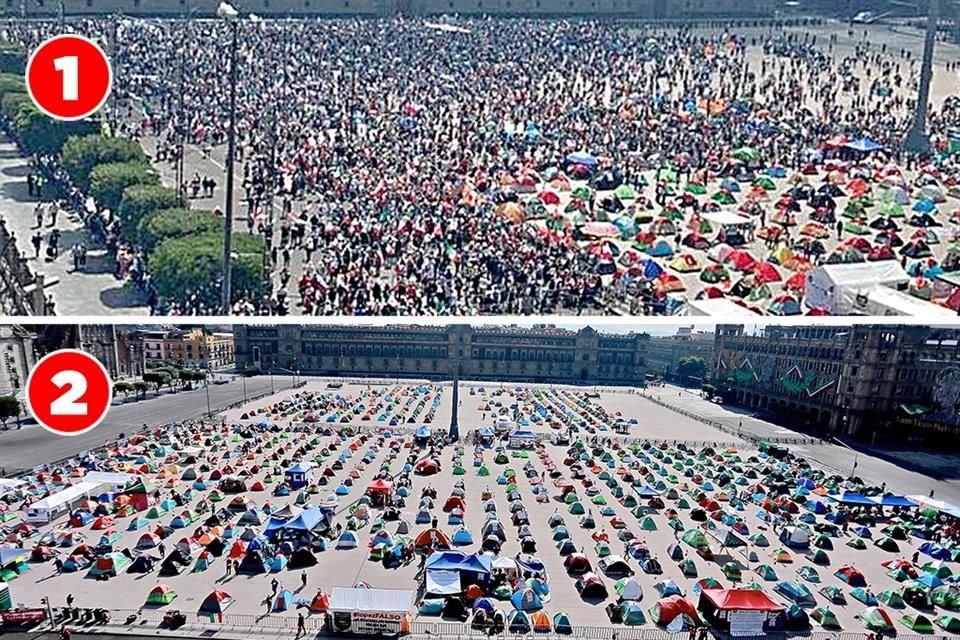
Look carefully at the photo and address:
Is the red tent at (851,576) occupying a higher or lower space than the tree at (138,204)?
lower

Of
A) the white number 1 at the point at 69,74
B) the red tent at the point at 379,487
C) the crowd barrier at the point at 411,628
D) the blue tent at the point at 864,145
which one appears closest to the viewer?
the white number 1 at the point at 69,74

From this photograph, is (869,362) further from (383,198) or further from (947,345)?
(383,198)

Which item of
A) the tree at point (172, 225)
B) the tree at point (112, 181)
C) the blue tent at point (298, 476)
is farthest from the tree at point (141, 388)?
the tree at point (112, 181)

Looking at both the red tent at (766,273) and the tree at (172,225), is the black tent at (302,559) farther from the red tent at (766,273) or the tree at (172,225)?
the red tent at (766,273)

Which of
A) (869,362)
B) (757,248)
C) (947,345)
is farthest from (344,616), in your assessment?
(947,345)

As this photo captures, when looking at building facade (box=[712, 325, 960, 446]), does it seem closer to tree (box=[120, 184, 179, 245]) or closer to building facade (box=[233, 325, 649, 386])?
building facade (box=[233, 325, 649, 386])

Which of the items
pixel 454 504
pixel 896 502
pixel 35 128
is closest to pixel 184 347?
pixel 454 504

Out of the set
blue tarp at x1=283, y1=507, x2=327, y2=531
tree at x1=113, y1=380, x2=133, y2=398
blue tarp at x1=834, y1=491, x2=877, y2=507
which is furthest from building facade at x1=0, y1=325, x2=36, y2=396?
blue tarp at x1=834, y1=491, x2=877, y2=507
